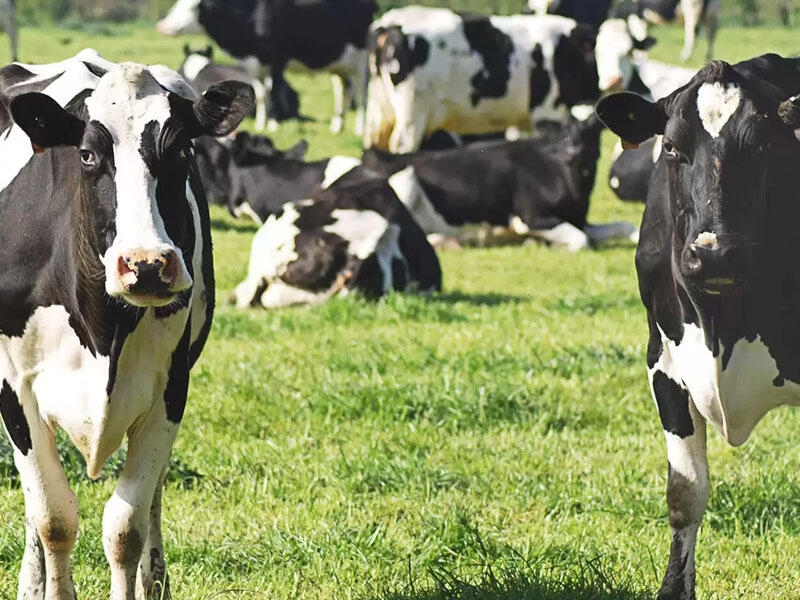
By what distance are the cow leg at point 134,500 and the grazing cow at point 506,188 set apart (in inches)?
381

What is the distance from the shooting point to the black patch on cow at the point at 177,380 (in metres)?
4.67

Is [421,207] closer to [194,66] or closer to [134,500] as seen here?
[194,66]

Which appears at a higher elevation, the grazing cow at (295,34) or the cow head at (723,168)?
the cow head at (723,168)

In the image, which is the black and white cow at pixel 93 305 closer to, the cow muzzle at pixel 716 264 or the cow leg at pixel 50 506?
the cow leg at pixel 50 506

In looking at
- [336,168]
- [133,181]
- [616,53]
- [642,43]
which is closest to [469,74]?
[616,53]

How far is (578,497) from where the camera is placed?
6.16 m

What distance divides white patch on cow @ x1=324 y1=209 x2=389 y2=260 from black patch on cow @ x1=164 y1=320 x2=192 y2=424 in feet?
20.2

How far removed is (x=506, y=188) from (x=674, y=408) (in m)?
9.54

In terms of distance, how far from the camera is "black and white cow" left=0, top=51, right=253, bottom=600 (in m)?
4.30

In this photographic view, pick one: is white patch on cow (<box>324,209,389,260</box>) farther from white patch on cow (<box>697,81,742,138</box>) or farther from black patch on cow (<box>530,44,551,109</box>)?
black patch on cow (<box>530,44,551,109</box>)

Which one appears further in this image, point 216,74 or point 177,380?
point 216,74

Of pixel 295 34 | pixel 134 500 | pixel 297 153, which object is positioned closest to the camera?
pixel 134 500

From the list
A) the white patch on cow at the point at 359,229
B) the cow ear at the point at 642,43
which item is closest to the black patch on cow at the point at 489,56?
the cow ear at the point at 642,43

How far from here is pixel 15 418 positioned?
4.63 metres
